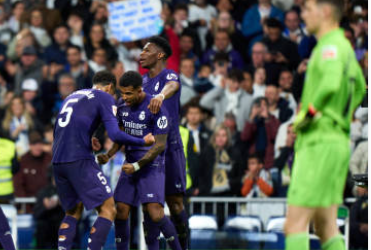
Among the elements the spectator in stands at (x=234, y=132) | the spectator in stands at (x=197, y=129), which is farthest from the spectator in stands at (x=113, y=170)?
the spectator in stands at (x=234, y=132)

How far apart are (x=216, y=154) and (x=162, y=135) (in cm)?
433

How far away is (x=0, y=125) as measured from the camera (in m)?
15.1

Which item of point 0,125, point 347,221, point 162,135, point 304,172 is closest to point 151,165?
point 162,135

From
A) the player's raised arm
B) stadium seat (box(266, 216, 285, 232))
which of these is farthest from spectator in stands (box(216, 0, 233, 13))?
the player's raised arm

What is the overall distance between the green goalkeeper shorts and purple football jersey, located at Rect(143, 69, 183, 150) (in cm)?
347

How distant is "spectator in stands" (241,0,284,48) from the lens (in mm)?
15406

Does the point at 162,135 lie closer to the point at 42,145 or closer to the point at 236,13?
the point at 42,145

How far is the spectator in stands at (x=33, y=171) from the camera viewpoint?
1397 centimetres

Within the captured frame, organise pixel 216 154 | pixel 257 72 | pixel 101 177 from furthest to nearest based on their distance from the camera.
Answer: pixel 257 72
pixel 216 154
pixel 101 177

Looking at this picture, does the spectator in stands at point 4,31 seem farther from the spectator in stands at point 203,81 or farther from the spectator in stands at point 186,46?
the spectator in stands at point 203,81

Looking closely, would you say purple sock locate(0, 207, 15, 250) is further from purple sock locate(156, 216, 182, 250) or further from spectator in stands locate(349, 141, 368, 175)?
spectator in stands locate(349, 141, 368, 175)

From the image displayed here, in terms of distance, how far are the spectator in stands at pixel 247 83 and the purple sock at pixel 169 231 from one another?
209 inches

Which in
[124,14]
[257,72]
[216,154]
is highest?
[124,14]

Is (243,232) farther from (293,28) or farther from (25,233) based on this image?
(293,28)
